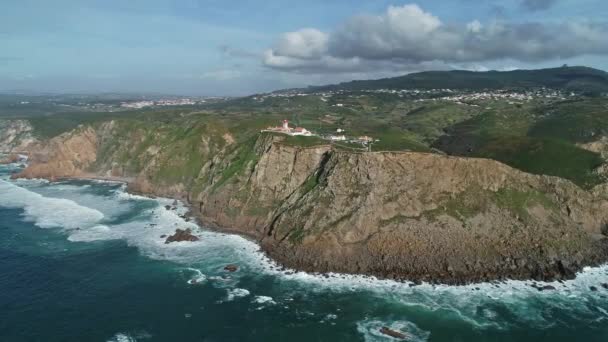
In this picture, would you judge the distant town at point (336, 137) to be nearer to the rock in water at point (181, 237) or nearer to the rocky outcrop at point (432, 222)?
the rocky outcrop at point (432, 222)

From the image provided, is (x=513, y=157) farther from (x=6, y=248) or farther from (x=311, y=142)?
(x=6, y=248)

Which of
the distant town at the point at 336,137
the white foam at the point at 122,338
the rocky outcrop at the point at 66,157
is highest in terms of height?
the distant town at the point at 336,137

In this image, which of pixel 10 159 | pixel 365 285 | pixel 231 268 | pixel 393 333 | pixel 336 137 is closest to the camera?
pixel 393 333

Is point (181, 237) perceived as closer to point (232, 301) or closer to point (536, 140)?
point (232, 301)

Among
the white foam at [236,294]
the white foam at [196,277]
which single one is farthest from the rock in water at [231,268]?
the white foam at [236,294]

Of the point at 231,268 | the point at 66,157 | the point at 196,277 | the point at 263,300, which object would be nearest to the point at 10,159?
the point at 66,157
